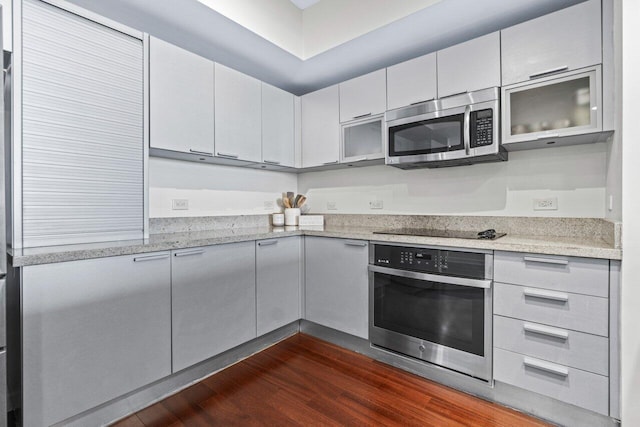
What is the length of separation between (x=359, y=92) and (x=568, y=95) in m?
1.41

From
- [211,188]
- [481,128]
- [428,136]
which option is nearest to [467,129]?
[481,128]

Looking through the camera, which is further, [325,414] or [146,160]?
[146,160]

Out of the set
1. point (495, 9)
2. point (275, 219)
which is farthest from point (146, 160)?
point (495, 9)

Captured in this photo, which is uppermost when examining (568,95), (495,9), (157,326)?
(495,9)

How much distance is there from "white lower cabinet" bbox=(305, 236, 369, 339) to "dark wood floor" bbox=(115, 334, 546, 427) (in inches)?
12.6

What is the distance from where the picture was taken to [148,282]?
5.48ft

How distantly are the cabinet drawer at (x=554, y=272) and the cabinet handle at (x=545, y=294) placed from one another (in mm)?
25

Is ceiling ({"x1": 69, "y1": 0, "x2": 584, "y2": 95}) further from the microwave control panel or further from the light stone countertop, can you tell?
the light stone countertop

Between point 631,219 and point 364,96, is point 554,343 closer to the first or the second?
point 631,219

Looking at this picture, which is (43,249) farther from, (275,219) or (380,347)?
(380,347)

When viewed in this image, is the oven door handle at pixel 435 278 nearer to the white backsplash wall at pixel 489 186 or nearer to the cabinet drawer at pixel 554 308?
the cabinet drawer at pixel 554 308

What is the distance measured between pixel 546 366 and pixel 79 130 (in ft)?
8.94

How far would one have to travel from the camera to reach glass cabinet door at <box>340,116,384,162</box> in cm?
247

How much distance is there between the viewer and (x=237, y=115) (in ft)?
8.01
